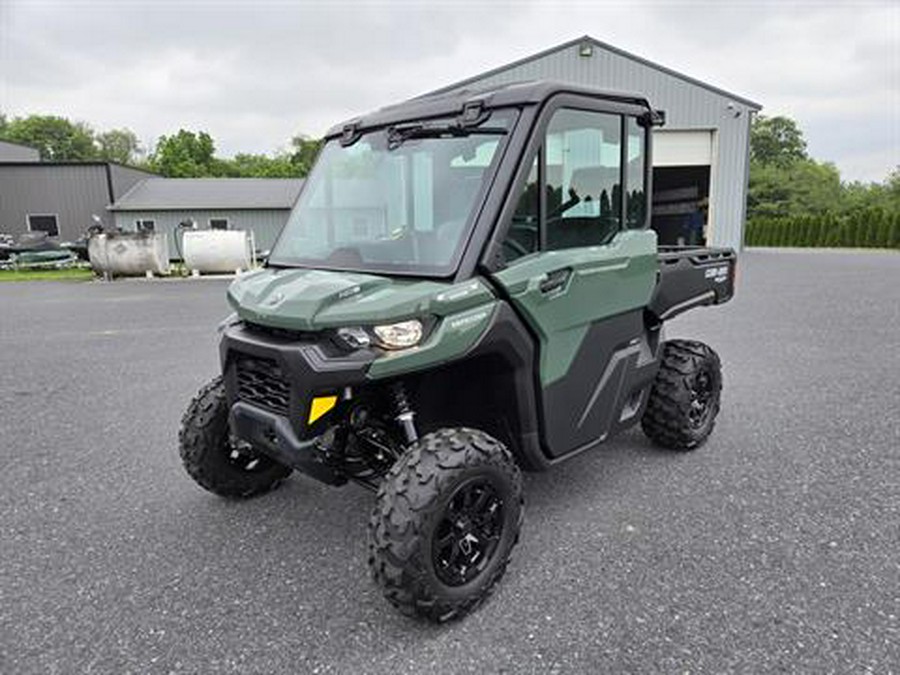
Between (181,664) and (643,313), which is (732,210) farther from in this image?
(181,664)

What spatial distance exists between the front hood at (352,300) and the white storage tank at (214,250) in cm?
1792

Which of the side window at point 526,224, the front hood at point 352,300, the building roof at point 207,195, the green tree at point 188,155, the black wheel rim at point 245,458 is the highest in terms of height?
the green tree at point 188,155

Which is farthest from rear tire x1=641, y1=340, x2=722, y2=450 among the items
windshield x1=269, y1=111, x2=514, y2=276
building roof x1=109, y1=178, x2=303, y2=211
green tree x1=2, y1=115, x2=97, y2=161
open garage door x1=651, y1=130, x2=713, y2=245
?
green tree x1=2, y1=115, x2=97, y2=161

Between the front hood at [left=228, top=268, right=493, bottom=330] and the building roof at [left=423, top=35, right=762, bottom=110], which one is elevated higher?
the building roof at [left=423, top=35, right=762, bottom=110]

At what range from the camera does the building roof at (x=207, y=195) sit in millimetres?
30906

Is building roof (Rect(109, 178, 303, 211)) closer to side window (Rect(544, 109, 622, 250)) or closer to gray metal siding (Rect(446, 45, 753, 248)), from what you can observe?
gray metal siding (Rect(446, 45, 753, 248))

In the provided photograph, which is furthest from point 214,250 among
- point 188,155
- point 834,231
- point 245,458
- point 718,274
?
point 188,155

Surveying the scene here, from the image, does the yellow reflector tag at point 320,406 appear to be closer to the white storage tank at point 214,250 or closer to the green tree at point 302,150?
the white storage tank at point 214,250

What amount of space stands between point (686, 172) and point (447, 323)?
72.5ft

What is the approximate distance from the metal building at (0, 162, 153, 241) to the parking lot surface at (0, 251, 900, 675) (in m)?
31.5

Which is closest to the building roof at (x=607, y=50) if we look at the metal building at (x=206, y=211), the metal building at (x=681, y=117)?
the metal building at (x=681, y=117)

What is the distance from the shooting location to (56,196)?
3147cm

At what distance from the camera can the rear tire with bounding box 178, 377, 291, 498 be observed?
3.16 metres

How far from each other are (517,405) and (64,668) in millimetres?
2019
